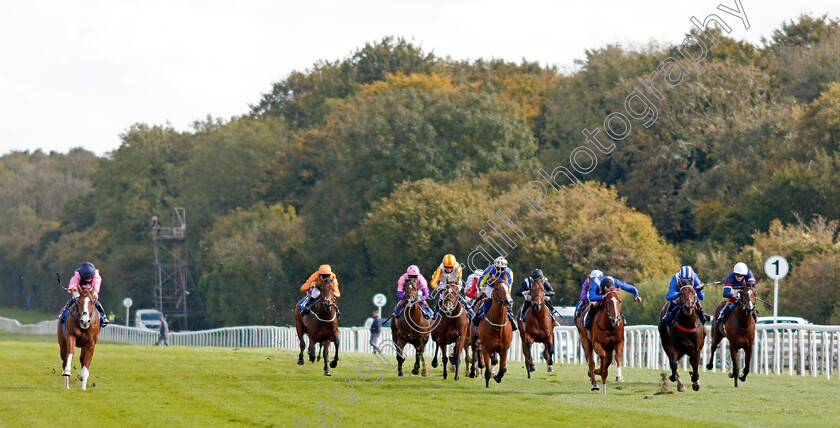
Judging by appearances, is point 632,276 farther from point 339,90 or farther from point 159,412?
point 339,90

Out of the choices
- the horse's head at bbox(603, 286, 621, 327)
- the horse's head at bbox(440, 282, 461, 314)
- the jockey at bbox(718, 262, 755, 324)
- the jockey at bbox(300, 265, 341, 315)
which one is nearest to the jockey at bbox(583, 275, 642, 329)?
the horse's head at bbox(603, 286, 621, 327)

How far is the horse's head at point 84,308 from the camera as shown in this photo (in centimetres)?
1752

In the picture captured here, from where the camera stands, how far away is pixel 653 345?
1048 inches

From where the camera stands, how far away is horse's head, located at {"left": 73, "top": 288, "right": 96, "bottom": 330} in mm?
17516

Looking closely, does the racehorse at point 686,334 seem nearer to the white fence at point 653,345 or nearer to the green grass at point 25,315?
the white fence at point 653,345

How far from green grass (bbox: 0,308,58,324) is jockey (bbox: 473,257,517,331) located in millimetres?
75894

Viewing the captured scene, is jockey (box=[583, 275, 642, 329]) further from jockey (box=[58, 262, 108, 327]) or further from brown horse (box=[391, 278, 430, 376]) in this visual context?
jockey (box=[58, 262, 108, 327])

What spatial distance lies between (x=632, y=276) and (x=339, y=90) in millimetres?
39257

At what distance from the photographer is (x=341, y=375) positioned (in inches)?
830

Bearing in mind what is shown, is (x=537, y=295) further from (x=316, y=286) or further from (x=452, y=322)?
(x=316, y=286)

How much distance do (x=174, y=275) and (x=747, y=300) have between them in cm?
6505

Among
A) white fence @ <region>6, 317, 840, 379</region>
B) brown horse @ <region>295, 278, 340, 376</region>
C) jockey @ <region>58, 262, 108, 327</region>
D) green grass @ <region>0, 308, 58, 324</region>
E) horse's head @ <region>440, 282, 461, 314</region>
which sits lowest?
green grass @ <region>0, 308, 58, 324</region>

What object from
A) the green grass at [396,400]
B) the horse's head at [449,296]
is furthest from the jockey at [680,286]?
the horse's head at [449,296]

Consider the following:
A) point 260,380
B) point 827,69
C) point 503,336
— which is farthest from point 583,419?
point 827,69
